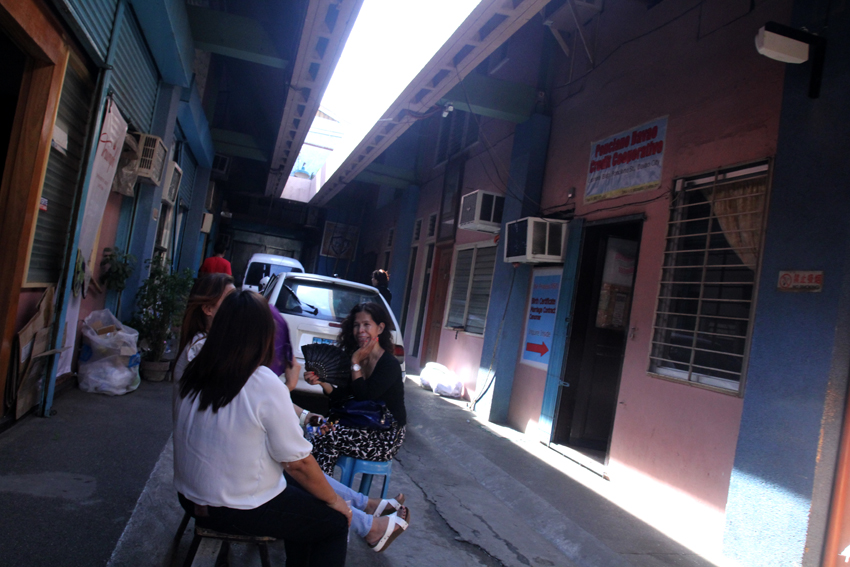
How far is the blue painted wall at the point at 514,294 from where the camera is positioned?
786 cm

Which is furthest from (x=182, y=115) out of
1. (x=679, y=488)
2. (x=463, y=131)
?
(x=679, y=488)

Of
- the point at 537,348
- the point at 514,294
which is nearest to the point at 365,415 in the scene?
the point at 537,348

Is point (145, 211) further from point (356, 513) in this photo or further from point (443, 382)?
point (356, 513)

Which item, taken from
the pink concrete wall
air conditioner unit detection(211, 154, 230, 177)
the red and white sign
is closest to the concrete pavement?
the pink concrete wall

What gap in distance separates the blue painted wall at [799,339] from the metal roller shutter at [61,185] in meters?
5.26

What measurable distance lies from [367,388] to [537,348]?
4.39m

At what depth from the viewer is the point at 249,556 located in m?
3.10

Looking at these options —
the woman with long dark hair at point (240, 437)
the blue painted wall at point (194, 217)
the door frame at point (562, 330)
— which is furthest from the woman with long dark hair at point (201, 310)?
the blue painted wall at point (194, 217)

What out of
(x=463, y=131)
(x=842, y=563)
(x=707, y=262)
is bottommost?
(x=842, y=563)

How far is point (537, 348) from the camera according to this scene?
7512 millimetres

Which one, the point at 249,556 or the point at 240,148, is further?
the point at 240,148

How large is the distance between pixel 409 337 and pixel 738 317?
8820 millimetres

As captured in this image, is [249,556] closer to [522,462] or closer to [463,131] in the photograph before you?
[522,462]

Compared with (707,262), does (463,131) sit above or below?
above
